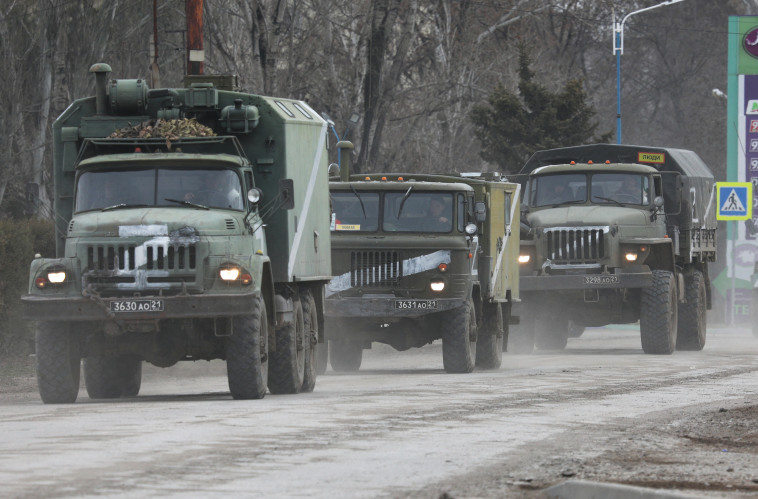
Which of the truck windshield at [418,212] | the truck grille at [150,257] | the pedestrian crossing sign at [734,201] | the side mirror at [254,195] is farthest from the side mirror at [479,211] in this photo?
the pedestrian crossing sign at [734,201]

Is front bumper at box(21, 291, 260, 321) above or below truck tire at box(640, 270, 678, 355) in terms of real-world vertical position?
above

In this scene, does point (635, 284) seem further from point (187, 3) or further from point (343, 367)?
point (187, 3)

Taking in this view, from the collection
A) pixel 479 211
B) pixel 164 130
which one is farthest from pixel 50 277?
pixel 479 211

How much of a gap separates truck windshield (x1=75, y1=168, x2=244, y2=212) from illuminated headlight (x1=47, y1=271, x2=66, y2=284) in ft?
2.87

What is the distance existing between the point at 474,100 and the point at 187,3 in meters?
21.9

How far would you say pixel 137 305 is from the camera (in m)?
15.6

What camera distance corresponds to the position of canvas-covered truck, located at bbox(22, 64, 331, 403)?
51.7ft

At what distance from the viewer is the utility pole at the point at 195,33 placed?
25.5 m

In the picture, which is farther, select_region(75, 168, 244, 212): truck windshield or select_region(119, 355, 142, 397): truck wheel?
select_region(119, 355, 142, 397): truck wheel

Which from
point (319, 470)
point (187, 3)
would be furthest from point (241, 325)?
point (187, 3)

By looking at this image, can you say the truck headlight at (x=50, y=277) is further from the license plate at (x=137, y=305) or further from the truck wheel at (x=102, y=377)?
the truck wheel at (x=102, y=377)

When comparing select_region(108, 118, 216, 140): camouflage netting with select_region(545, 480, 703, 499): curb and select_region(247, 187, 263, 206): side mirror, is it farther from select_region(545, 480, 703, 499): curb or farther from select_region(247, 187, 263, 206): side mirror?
select_region(545, 480, 703, 499): curb

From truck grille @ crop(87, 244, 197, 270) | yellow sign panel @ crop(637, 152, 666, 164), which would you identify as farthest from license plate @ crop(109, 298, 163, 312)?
yellow sign panel @ crop(637, 152, 666, 164)

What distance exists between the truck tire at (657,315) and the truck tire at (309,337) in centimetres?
956
